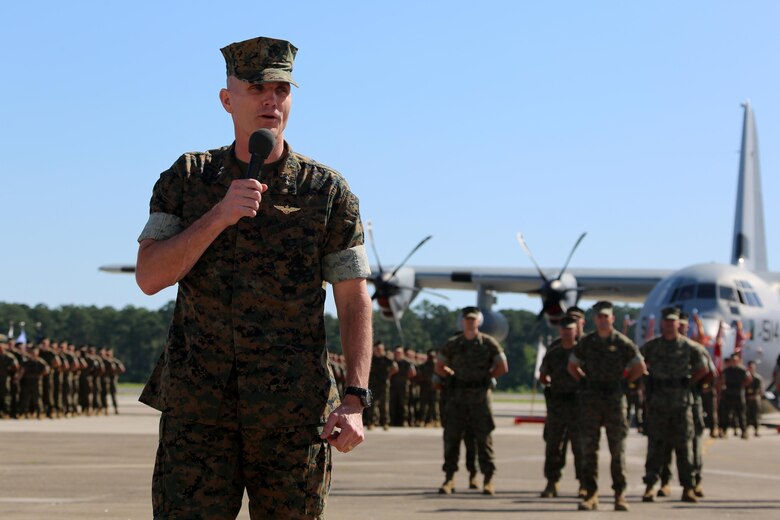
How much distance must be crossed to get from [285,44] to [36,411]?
25.0 metres

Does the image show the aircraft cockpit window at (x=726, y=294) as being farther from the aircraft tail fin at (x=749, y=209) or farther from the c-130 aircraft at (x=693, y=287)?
the aircraft tail fin at (x=749, y=209)

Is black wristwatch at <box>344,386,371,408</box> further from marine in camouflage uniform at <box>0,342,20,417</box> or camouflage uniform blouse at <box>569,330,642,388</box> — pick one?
marine in camouflage uniform at <box>0,342,20,417</box>

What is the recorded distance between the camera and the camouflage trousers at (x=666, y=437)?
12.7 m

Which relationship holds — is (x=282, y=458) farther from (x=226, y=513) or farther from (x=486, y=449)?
(x=486, y=449)

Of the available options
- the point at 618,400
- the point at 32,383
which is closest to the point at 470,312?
the point at 618,400

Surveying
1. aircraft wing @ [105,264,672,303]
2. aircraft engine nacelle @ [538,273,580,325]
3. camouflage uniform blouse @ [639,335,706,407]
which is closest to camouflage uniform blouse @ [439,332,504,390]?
camouflage uniform blouse @ [639,335,706,407]

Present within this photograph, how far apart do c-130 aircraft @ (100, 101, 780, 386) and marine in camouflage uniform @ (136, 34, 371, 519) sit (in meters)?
21.0

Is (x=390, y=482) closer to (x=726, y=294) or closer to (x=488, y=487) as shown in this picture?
(x=488, y=487)

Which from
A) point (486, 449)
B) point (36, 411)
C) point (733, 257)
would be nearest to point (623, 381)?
point (486, 449)

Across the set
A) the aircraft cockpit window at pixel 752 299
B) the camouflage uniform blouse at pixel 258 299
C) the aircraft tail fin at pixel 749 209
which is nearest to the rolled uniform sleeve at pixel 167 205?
the camouflage uniform blouse at pixel 258 299

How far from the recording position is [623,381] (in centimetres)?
1228

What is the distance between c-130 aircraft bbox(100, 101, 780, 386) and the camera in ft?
84.6

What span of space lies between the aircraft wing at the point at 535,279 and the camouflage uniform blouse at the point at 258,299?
31947 millimetres

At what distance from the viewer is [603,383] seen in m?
12.1
